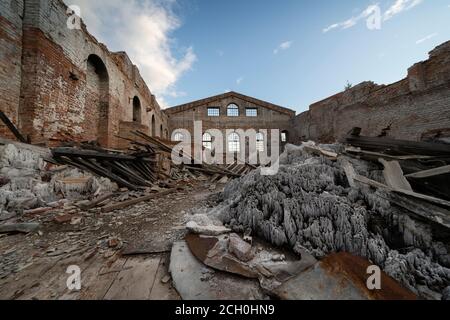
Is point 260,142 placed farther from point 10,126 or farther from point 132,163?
point 10,126

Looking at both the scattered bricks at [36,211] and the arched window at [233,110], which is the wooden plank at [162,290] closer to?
the scattered bricks at [36,211]

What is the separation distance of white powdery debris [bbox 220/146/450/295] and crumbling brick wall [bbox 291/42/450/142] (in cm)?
326

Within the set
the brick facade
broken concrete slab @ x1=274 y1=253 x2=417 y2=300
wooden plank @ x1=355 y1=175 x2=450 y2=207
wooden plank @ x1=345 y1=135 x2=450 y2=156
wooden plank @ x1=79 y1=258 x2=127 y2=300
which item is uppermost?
the brick facade

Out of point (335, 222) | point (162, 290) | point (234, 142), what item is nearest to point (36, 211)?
point (162, 290)

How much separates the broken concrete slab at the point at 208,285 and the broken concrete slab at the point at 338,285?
179 millimetres

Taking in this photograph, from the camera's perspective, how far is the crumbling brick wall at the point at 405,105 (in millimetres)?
6316

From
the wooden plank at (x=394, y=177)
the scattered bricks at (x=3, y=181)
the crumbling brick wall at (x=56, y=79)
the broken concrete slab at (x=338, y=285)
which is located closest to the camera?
the broken concrete slab at (x=338, y=285)

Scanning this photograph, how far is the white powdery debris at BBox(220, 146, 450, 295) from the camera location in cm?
126

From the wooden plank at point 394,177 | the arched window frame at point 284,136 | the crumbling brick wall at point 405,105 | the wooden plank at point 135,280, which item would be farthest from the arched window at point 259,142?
the wooden plank at point 135,280

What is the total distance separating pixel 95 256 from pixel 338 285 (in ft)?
6.39

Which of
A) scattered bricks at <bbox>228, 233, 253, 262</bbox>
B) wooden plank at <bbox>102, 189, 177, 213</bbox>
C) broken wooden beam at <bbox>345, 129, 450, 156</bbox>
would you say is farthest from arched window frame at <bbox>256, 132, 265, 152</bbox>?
scattered bricks at <bbox>228, 233, 253, 262</bbox>

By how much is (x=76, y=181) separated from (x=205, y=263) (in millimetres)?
3612

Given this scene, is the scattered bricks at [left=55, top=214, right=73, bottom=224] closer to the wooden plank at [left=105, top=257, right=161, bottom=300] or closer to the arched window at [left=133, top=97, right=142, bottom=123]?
the wooden plank at [left=105, top=257, right=161, bottom=300]
